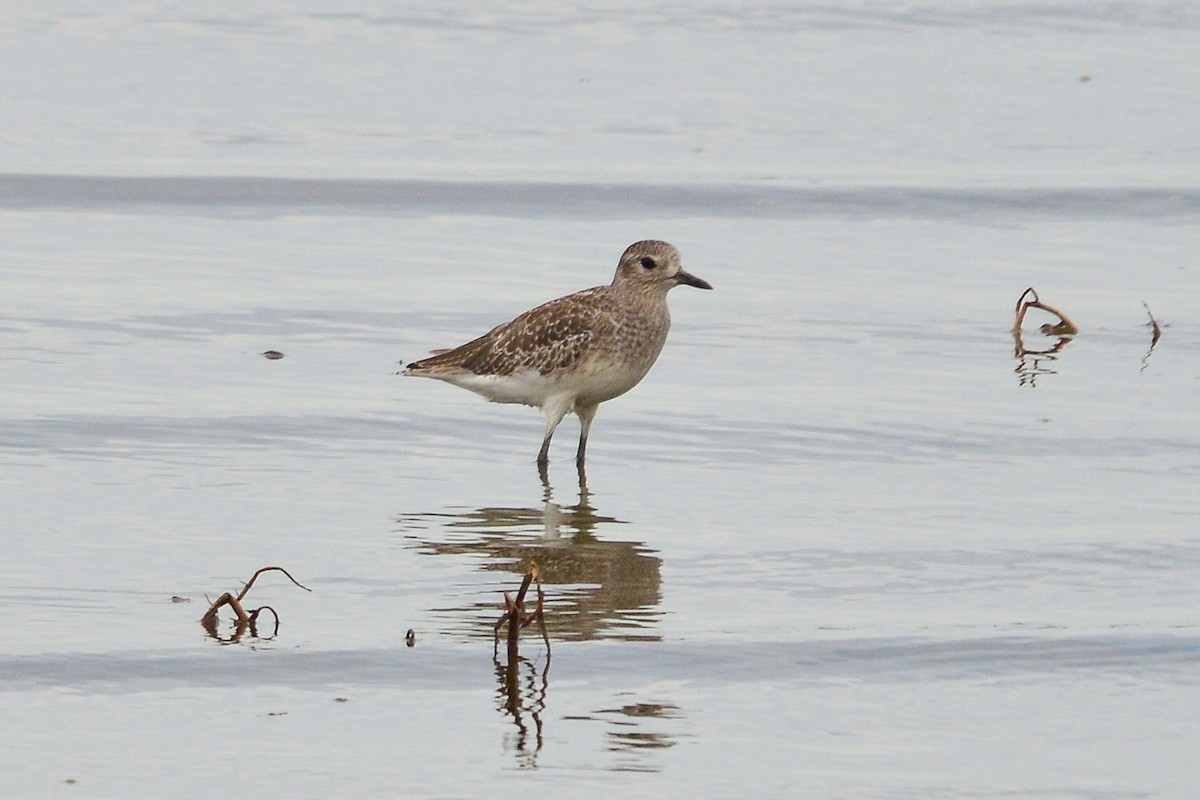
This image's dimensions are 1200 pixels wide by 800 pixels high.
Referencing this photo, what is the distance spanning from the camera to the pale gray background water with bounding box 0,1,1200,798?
19.8 ft

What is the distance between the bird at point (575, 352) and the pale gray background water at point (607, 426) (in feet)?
0.75

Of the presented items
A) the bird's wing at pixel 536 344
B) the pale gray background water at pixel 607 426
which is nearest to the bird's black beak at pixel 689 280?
the bird's wing at pixel 536 344

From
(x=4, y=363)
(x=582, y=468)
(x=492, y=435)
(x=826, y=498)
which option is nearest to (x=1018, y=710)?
(x=826, y=498)

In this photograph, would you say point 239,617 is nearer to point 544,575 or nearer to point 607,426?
point 544,575

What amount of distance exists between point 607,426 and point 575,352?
46 cm

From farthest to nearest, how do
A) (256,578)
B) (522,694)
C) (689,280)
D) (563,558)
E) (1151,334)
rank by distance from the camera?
(1151,334) → (689,280) → (563,558) → (256,578) → (522,694)

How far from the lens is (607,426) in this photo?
33.3ft

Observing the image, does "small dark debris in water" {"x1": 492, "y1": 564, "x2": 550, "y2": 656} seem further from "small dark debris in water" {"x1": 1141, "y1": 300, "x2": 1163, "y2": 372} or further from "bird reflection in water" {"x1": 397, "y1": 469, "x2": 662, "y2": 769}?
"small dark debris in water" {"x1": 1141, "y1": 300, "x2": 1163, "y2": 372}

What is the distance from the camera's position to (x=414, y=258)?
1350 cm

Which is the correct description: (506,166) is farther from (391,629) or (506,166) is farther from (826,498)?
(391,629)

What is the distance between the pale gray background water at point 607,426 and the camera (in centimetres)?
602

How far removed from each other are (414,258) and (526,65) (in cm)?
663

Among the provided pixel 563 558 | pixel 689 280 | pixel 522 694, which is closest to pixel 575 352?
pixel 689 280

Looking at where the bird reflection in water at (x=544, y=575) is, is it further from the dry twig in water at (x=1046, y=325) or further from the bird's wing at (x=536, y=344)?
the dry twig in water at (x=1046, y=325)
